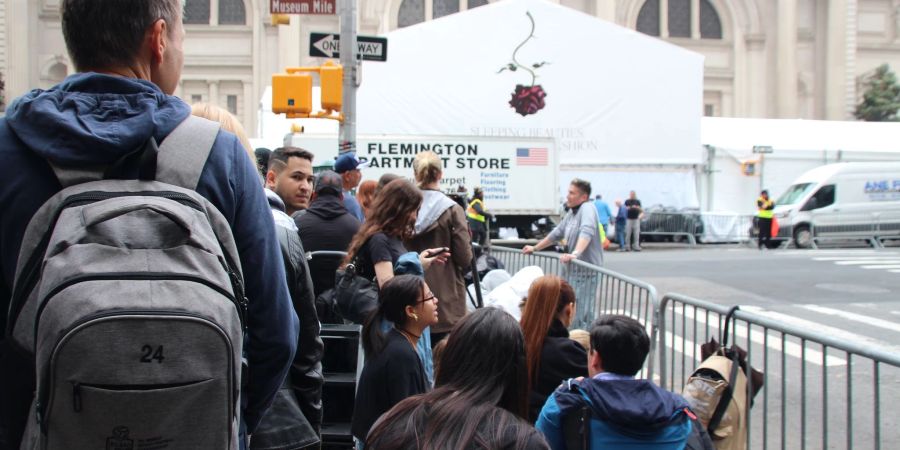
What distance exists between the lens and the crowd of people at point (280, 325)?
1.79 meters

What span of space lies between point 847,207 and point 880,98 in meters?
26.2

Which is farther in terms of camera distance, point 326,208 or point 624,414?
point 326,208

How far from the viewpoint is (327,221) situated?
5.73m

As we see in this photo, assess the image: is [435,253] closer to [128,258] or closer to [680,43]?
[128,258]

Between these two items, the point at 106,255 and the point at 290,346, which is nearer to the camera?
the point at 106,255

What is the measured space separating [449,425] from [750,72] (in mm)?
49833

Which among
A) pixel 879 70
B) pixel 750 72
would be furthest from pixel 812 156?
pixel 879 70

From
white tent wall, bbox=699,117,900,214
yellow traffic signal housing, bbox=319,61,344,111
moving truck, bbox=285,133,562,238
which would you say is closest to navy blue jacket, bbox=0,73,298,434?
yellow traffic signal housing, bbox=319,61,344,111

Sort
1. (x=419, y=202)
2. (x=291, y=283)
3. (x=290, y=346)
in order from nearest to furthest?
1. (x=290, y=346)
2. (x=291, y=283)
3. (x=419, y=202)

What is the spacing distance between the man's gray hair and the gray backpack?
393 millimetres

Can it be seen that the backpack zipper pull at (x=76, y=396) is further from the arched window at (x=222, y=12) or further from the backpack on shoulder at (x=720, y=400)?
the arched window at (x=222, y=12)

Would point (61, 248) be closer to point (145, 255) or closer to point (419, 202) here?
point (145, 255)

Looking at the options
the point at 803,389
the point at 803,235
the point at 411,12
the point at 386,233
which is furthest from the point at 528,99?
the point at 411,12

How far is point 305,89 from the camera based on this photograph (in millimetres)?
11695
